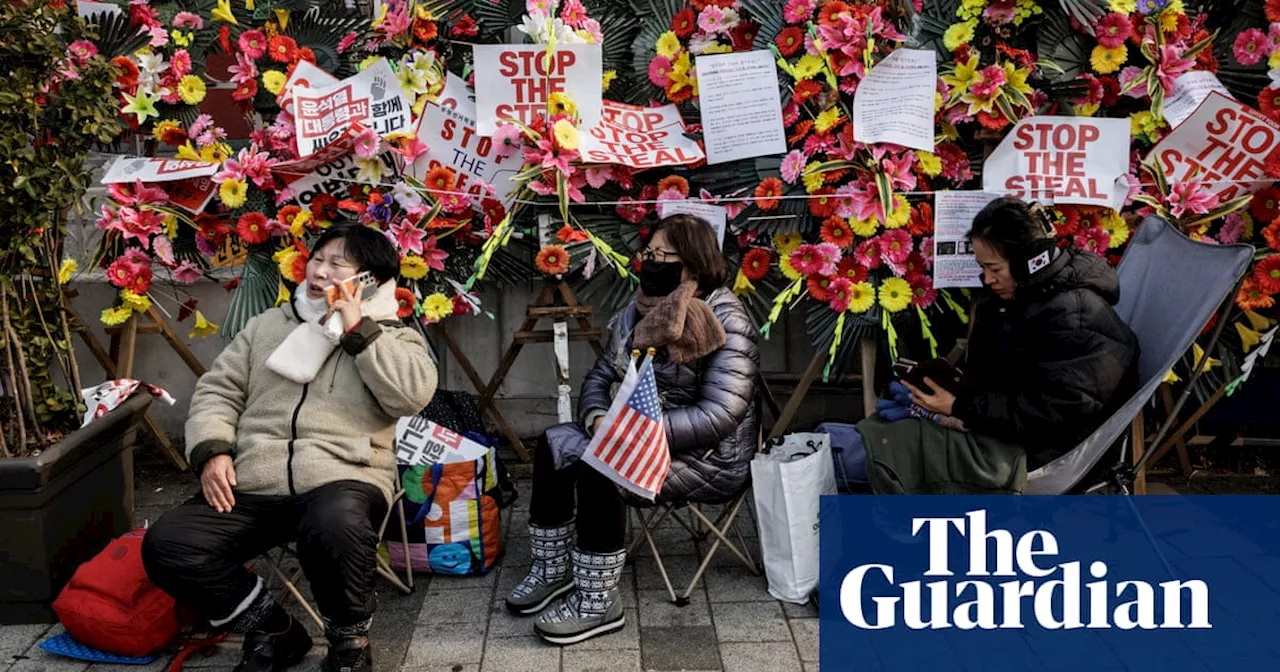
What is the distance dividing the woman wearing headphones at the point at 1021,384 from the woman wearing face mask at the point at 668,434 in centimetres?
49

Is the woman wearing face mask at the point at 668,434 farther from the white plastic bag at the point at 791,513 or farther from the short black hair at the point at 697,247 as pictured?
the white plastic bag at the point at 791,513

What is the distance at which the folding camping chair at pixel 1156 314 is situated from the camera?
3246 millimetres

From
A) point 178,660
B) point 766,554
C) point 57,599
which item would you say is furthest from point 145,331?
point 766,554

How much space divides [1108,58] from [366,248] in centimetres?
295

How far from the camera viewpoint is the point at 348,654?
3.13 m

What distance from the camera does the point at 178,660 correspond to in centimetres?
325

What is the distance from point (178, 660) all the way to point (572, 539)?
50.7 inches

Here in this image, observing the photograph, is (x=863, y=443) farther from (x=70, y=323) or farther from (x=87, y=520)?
(x=70, y=323)

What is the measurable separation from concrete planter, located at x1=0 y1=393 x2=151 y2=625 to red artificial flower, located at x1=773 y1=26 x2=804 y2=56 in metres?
2.93

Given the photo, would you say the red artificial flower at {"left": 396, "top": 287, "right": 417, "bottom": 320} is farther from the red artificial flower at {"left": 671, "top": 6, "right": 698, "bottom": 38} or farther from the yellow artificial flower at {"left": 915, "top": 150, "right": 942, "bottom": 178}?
the yellow artificial flower at {"left": 915, "top": 150, "right": 942, "bottom": 178}

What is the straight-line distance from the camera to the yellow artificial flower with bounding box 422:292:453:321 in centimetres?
444

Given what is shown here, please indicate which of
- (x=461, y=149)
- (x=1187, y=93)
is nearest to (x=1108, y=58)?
(x=1187, y=93)

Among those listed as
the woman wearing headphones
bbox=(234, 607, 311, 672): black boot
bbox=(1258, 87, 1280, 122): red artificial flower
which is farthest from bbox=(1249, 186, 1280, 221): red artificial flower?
bbox=(234, 607, 311, 672): black boot

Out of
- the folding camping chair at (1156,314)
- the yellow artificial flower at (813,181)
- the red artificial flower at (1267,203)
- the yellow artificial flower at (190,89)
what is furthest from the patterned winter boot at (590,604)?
the red artificial flower at (1267,203)
